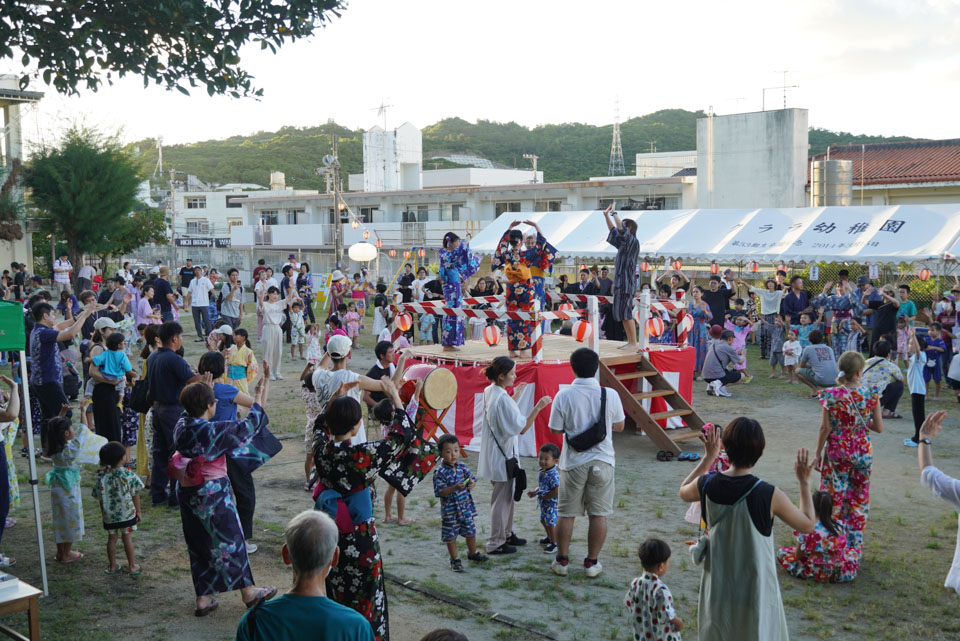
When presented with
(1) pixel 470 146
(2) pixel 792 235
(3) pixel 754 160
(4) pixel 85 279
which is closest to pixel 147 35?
(2) pixel 792 235

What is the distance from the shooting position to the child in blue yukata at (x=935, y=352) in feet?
41.5

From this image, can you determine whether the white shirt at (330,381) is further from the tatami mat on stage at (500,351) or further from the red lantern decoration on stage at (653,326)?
the red lantern decoration on stage at (653,326)

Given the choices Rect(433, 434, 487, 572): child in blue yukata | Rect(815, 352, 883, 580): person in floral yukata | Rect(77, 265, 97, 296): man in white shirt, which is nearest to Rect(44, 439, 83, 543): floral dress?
Rect(433, 434, 487, 572): child in blue yukata

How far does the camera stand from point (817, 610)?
18.5ft

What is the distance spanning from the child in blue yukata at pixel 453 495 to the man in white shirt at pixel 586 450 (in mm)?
719

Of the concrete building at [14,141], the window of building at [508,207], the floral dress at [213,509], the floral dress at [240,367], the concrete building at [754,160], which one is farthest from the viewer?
the window of building at [508,207]

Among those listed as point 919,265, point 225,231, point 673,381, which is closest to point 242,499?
point 673,381

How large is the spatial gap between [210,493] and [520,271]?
5.82 meters

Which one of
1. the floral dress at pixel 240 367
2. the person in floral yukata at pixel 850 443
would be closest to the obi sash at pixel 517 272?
the floral dress at pixel 240 367

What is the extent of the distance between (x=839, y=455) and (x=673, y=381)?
5.20 m

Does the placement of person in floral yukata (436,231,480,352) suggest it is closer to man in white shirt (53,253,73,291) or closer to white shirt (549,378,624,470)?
white shirt (549,378,624,470)

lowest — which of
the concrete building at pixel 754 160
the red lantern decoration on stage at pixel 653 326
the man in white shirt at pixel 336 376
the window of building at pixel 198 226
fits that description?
the red lantern decoration on stage at pixel 653 326

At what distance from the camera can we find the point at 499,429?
648 centimetres

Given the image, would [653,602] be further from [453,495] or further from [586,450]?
[453,495]
